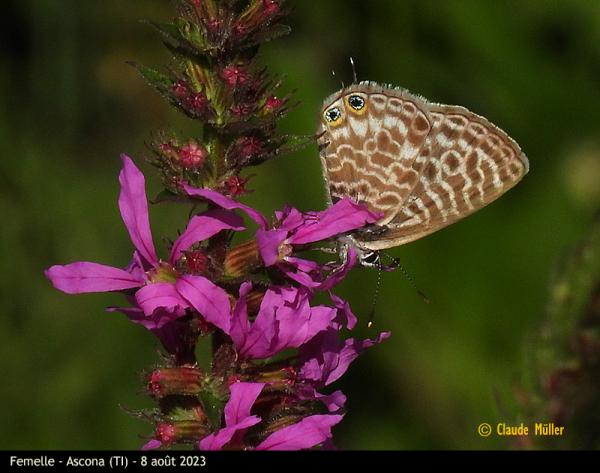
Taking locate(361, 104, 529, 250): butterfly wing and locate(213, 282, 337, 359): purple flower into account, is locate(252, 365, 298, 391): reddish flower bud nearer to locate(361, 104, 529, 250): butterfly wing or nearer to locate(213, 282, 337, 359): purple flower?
locate(213, 282, 337, 359): purple flower

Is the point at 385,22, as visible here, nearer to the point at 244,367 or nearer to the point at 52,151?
the point at 52,151

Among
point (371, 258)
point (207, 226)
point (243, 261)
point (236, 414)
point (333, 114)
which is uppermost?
point (333, 114)

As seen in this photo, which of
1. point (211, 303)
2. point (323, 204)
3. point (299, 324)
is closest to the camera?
point (211, 303)

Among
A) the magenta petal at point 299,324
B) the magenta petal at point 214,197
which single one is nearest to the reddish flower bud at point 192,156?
the magenta petal at point 214,197

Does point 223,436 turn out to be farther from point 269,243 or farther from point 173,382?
point 269,243

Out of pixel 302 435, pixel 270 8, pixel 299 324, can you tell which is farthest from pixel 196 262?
pixel 270 8

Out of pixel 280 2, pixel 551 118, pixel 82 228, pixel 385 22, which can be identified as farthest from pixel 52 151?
pixel 280 2
